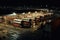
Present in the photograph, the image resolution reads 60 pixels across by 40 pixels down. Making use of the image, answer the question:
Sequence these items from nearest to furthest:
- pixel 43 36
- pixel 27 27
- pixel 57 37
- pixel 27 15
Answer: pixel 57 37 → pixel 43 36 → pixel 27 27 → pixel 27 15

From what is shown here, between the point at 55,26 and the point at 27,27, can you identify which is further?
the point at 27,27

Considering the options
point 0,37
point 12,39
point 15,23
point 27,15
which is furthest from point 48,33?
point 27,15

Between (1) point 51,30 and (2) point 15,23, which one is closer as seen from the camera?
(1) point 51,30

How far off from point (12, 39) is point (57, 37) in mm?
3083

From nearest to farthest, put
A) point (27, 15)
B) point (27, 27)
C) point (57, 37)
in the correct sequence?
point (57, 37), point (27, 27), point (27, 15)

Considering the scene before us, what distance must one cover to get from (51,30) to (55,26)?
41cm

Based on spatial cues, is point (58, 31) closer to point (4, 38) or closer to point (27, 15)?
point (4, 38)

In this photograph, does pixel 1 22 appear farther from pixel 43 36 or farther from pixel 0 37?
pixel 43 36

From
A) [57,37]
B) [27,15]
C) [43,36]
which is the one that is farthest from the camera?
[27,15]

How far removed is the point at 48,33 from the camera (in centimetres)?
980

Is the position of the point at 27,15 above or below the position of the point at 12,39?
above

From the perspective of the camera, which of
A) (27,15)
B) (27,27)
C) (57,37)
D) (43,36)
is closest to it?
(57,37)

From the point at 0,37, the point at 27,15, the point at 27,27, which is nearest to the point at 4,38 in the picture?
the point at 0,37

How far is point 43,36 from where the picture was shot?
9.58m
